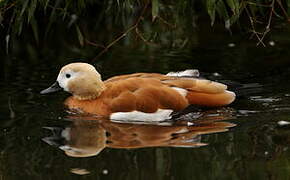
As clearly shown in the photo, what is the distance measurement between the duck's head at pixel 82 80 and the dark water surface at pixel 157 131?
259mm

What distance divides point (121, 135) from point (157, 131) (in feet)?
1.01

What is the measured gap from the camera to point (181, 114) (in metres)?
7.56

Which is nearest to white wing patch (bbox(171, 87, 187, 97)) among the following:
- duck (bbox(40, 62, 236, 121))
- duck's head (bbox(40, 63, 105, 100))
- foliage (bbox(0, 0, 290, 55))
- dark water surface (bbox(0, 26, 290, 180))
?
duck (bbox(40, 62, 236, 121))

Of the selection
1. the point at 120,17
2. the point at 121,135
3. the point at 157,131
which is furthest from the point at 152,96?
the point at 120,17

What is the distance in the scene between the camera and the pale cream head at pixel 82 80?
7738mm

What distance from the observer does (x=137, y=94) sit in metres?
7.50

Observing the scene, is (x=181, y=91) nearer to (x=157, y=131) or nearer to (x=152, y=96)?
(x=152, y=96)

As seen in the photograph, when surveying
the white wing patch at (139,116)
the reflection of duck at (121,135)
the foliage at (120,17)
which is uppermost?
the foliage at (120,17)

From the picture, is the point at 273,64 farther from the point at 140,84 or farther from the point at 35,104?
the point at 35,104

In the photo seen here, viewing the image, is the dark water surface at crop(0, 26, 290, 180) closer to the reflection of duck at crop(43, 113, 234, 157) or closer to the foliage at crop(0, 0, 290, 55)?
the reflection of duck at crop(43, 113, 234, 157)

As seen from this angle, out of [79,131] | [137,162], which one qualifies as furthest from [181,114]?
[137,162]

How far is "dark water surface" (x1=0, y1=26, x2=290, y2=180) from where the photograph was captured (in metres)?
6.10

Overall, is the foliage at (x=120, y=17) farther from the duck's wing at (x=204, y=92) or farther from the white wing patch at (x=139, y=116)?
the white wing patch at (x=139, y=116)

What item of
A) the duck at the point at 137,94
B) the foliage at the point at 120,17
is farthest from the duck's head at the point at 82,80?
the foliage at the point at 120,17
